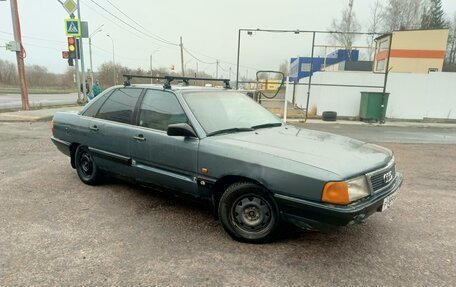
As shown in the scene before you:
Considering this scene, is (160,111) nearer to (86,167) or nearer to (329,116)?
(86,167)

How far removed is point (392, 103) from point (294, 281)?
15.0 m

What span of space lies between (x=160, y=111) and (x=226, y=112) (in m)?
0.79

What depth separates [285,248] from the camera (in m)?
3.25

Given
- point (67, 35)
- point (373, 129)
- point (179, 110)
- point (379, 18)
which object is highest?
point (379, 18)

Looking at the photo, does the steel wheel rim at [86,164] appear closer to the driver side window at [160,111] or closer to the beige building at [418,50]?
the driver side window at [160,111]

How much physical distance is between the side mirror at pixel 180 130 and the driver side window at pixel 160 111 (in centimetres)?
24

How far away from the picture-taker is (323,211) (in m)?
2.83

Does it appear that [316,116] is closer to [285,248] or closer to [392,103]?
[392,103]

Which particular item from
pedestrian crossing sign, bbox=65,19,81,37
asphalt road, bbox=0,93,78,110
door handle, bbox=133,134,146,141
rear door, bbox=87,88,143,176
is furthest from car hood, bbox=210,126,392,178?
asphalt road, bbox=0,93,78,110

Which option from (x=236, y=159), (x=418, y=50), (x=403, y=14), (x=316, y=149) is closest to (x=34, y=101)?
(x=236, y=159)

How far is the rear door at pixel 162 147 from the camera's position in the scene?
12.0 ft

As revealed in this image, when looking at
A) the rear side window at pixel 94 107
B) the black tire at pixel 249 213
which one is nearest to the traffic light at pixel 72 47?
the rear side window at pixel 94 107

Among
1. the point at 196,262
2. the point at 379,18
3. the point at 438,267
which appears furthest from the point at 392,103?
the point at 379,18

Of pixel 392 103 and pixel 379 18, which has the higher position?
pixel 379 18
